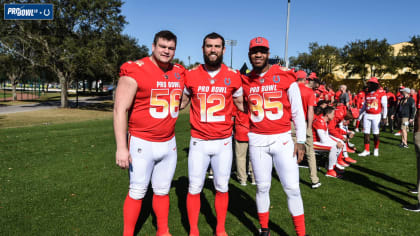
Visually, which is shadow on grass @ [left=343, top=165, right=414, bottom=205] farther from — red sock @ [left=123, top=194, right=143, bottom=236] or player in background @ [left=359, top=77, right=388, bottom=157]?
red sock @ [left=123, top=194, right=143, bottom=236]

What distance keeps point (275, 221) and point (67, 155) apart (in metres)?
7.38

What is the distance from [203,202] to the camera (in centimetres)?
556

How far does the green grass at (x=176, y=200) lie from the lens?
448 centimetres

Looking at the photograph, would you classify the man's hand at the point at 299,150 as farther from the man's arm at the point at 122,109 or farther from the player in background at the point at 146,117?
the man's arm at the point at 122,109

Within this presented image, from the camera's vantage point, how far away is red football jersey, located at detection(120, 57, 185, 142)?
334 cm

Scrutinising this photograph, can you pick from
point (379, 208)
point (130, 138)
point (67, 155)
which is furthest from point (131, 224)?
point (67, 155)

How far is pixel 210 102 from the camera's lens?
3.78 metres

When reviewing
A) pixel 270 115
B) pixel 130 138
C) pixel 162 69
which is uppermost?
pixel 162 69

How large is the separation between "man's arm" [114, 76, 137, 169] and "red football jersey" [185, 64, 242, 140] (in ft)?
2.85

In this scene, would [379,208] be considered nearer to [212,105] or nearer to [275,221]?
[275,221]

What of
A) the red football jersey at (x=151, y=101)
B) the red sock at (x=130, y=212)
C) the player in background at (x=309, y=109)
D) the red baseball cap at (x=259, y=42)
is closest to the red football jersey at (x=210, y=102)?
the red football jersey at (x=151, y=101)

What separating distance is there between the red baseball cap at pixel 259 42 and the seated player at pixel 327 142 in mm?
4680

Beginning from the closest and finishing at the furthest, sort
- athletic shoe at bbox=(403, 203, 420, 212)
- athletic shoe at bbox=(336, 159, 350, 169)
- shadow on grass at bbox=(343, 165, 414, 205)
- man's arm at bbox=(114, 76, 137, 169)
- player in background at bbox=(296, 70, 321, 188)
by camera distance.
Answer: man's arm at bbox=(114, 76, 137, 169) < athletic shoe at bbox=(403, 203, 420, 212) < player in background at bbox=(296, 70, 321, 188) < shadow on grass at bbox=(343, 165, 414, 205) < athletic shoe at bbox=(336, 159, 350, 169)

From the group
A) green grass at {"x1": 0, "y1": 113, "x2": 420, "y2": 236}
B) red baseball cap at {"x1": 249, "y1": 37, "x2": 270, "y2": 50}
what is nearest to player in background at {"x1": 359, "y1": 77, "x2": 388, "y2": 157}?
green grass at {"x1": 0, "y1": 113, "x2": 420, "y2": 236}
